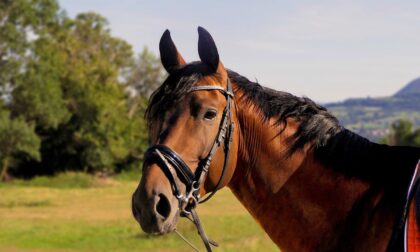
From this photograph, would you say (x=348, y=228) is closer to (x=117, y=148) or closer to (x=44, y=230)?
(x=44, y=230)

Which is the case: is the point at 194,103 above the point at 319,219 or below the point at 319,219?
above

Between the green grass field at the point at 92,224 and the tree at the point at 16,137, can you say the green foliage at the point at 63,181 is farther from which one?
the tree at the point at 16,137

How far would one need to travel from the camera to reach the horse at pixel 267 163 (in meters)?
3.51

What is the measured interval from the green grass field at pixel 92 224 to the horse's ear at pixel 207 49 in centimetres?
1263

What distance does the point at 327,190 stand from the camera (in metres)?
3.81

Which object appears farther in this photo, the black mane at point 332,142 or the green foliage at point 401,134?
the green foliage at point 401,134

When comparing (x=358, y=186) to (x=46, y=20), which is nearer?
(x=358, y=186)

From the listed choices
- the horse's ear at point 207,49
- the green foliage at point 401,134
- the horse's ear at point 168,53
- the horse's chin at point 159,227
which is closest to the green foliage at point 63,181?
the green foliage at point 401,134

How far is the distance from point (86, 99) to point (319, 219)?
54.0m

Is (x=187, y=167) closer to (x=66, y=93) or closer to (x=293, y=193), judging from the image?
(x=293, y=193)

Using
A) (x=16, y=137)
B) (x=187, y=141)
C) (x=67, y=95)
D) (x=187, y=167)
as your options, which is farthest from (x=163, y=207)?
(x=67, y=95)

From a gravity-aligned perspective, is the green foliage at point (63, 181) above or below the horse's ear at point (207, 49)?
below

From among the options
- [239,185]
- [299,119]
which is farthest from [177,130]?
[299,119]

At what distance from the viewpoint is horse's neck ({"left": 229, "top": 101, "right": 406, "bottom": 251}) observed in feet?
12.2
